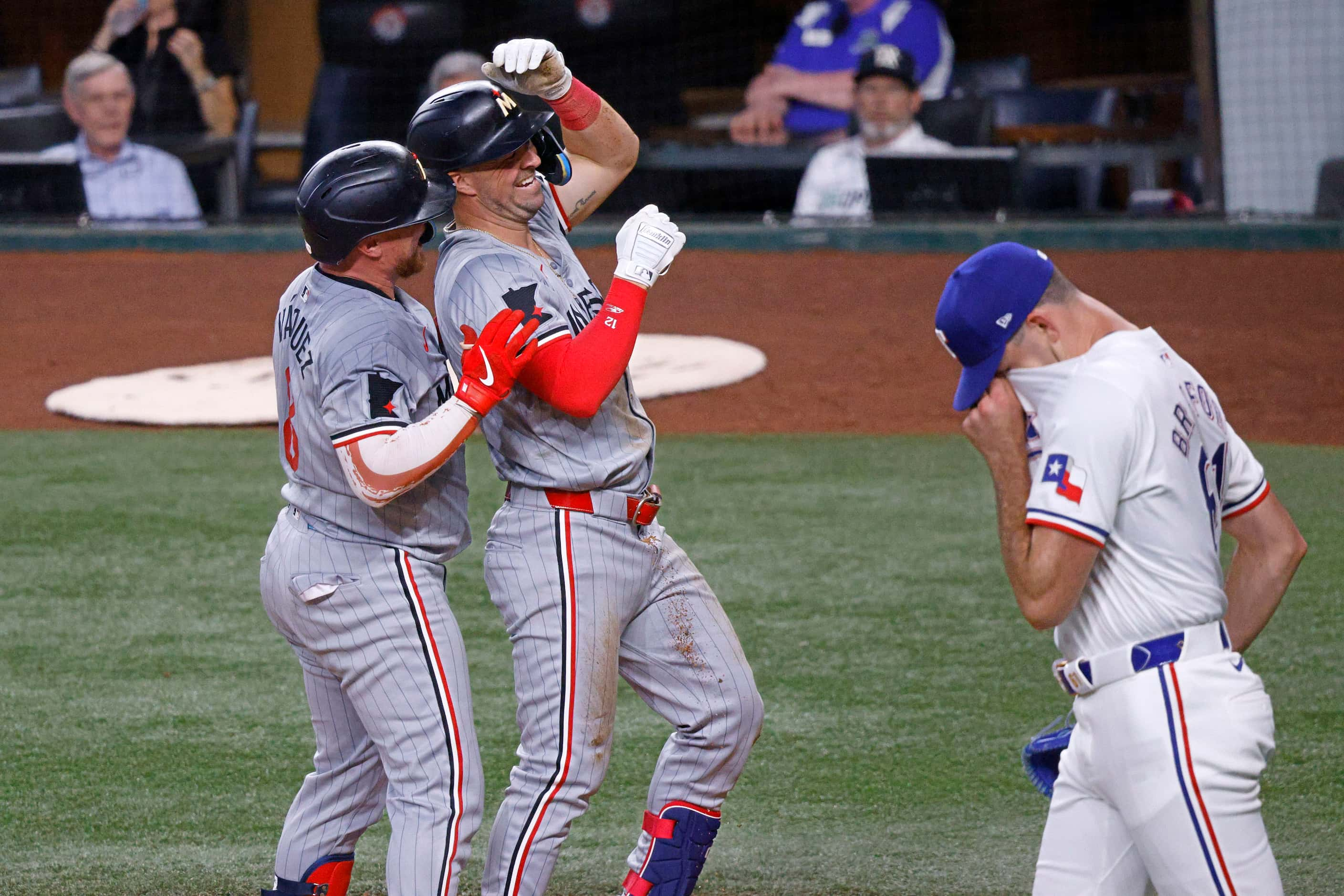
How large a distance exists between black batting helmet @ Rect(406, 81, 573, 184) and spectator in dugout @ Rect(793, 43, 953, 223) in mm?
6453

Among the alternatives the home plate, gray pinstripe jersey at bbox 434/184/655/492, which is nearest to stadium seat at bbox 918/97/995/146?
the home plate

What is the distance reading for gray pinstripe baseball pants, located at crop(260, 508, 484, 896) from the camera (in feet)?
8.34

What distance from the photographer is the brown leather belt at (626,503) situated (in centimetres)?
275

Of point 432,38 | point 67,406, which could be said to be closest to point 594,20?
point 432,38

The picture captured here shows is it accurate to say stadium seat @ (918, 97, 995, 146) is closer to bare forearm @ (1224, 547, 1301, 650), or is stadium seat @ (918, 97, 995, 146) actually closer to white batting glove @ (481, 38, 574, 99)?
white batting glove @ (481, 38, 574, 99)

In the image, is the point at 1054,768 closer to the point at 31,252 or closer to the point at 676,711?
the point at 676,711

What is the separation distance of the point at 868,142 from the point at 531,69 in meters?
6.42

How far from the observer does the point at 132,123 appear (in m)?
10.3

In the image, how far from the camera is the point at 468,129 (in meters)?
2.72

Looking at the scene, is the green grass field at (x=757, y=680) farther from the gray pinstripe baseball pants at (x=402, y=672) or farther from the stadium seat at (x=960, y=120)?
the stadium seat at (x=960, y=120)

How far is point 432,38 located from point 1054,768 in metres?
10.0

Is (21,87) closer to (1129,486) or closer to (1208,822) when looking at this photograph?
(1129,486)

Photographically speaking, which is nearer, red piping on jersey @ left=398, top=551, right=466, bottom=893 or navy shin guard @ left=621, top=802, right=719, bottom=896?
red piping on jersey @ left=398, top=551, right=466, bottom=893

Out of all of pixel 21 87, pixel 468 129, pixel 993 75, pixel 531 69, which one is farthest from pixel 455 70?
pixel 468 129
